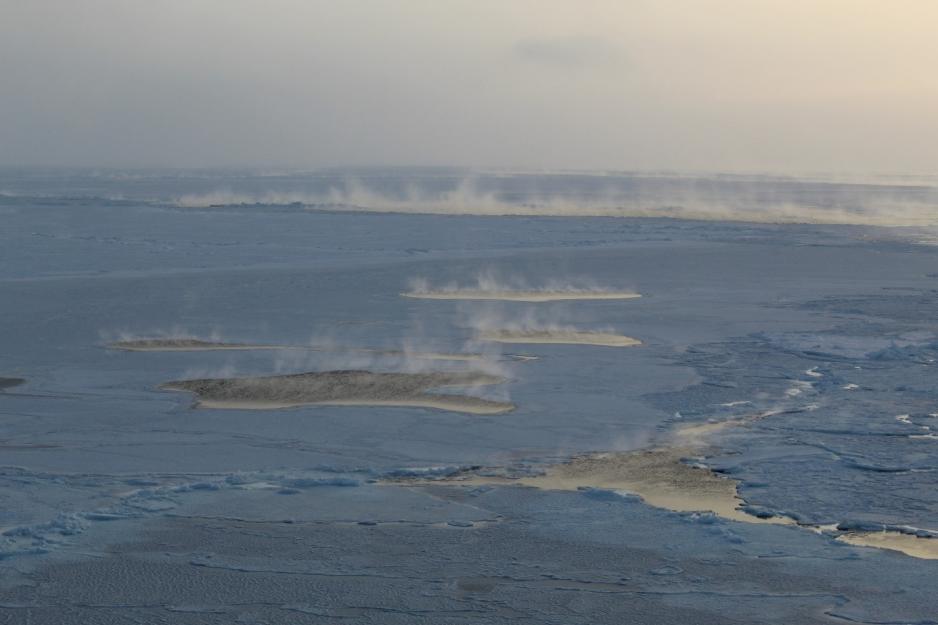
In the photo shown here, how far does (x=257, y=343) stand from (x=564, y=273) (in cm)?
1038

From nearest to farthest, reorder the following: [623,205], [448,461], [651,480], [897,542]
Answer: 1. [897,542]
2. [651,480]
3. [448,461]
4. [623,205]

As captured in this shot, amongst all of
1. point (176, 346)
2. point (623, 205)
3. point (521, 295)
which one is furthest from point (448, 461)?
point (623, 205)

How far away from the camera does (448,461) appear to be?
879 centimetres

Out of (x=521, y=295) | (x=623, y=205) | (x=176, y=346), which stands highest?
(x=623, y=205)

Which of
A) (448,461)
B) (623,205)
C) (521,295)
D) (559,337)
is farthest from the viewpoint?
(623,205)

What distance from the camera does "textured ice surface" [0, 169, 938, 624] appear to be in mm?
6145

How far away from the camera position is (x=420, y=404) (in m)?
10.8

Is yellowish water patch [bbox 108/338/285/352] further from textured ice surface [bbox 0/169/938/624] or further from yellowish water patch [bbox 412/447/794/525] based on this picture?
yellowish water patch [bbox 412/447/794/525]

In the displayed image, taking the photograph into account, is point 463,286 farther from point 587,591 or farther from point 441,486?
point 587,591

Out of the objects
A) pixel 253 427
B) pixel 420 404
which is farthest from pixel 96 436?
pixel 420 404

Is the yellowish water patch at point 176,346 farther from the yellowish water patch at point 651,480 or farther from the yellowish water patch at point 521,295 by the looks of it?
the yellowish water patch at point 651,480

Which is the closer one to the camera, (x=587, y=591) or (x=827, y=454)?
(x=587, y=591)

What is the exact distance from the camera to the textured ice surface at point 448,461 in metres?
6.14

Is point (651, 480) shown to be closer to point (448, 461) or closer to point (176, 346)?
point (448, 461)
